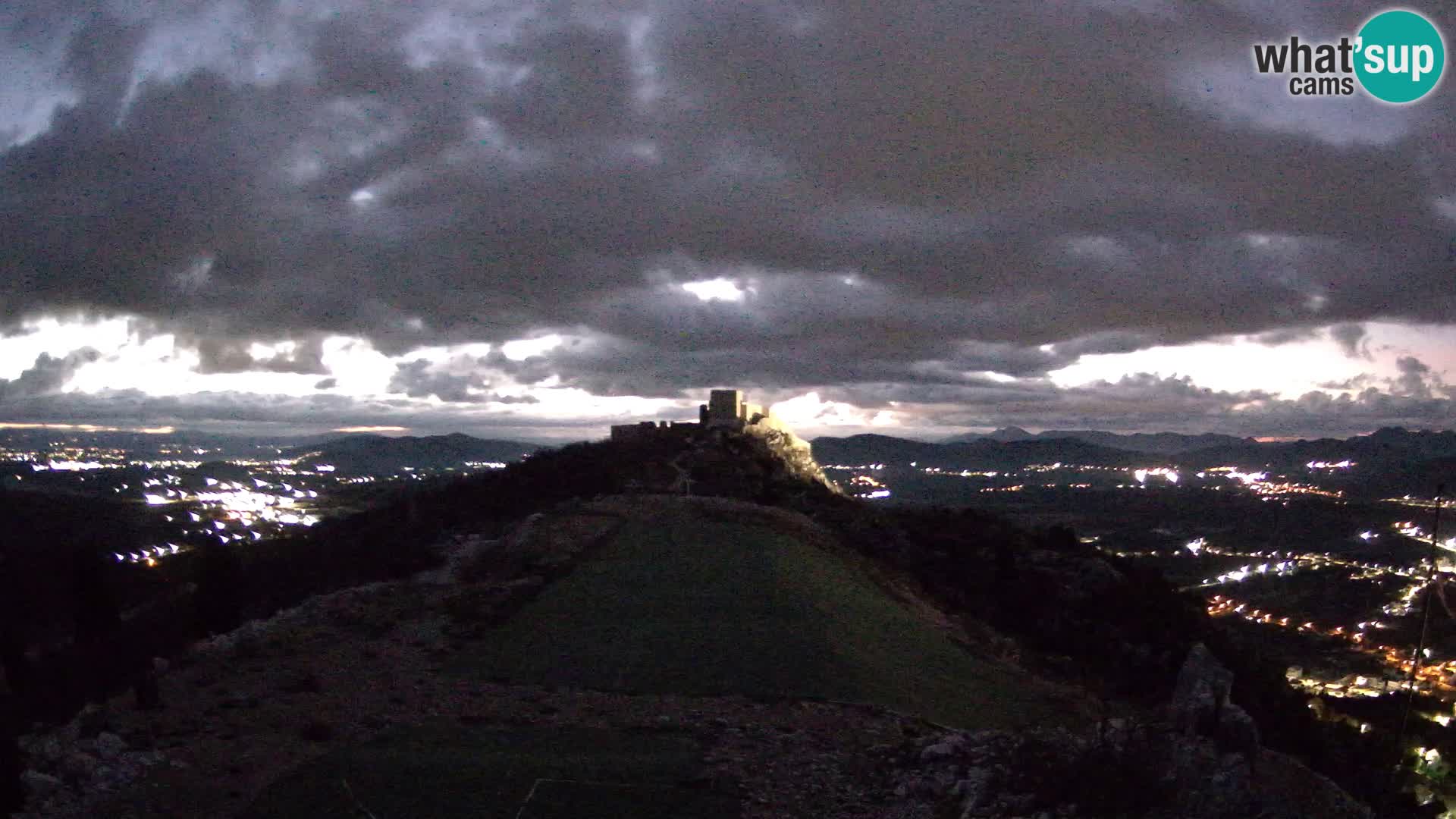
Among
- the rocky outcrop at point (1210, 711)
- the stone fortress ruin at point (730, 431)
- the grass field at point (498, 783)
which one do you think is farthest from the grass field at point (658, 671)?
the stone fortress ruin at point (730, 431)

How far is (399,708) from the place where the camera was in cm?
1636

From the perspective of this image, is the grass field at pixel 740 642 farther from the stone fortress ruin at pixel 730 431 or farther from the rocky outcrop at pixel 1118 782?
the stone fortress ruin at pixel 730 431

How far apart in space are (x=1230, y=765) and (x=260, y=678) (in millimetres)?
16592

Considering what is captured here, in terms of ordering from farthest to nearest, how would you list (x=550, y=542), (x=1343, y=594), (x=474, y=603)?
(x=1343, y=594), (x=550, y=542), (x=474, y=603)

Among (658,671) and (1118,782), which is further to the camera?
(658,671)

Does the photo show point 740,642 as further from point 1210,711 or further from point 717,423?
point 717,423

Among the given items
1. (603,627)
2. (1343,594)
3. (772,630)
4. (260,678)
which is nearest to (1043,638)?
(772,630)

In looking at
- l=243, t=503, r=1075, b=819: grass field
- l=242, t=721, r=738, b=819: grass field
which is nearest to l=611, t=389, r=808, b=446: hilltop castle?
l=243, t=503, r=1075, b=819: grass field

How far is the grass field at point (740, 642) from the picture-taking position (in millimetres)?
18250

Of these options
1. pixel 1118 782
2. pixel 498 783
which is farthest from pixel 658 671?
pixel 1118 782

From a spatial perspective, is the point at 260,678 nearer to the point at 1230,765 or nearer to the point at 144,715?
the point at 144,715

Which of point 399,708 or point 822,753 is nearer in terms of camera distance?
point 822,753

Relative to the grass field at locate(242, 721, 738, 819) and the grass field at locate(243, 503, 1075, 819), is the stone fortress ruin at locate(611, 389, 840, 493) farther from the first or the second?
the grass field at locate(242, 721, 738, 819)

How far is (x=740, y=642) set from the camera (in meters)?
20.5
